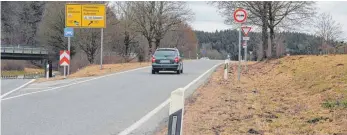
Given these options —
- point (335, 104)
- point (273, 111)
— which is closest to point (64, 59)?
point (273, 111)

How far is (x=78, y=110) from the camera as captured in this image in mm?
9859

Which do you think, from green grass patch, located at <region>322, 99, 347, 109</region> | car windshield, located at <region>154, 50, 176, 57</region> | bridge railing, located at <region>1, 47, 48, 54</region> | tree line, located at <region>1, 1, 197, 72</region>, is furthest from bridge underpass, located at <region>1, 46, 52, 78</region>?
green grass patch, located at <region>322, 99, 347, 109</region>

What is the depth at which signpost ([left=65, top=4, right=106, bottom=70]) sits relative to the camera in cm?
3102

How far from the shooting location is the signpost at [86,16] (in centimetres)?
3102

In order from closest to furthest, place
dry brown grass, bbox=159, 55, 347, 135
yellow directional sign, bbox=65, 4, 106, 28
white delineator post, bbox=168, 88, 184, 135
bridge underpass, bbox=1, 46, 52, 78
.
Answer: white delineator post, bbox=168, 88, 184, 135 < dry brown grass, bbox=159, 55, 347, 135 < yellow directional sign, bbox=65, 4, 106, 28 < bridge underpass, bbox=1, 46, 52, 78

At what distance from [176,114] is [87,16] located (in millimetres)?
27409

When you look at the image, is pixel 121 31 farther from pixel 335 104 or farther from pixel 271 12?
Result: pixel 335 104

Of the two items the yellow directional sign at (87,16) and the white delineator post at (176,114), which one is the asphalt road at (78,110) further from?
the yellow directional sign at (87,16)

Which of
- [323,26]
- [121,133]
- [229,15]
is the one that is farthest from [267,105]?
[323,26]

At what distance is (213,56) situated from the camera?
122688 millimetres

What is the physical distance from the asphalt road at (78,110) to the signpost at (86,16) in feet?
55.9

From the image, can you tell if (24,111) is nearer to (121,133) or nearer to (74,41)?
(121,133)

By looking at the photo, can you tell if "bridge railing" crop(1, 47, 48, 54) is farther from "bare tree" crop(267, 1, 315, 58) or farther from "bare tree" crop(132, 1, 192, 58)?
"bare tree" crop(267, 1, 315, 58)

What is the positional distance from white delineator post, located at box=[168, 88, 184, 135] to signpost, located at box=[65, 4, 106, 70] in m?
26.5
